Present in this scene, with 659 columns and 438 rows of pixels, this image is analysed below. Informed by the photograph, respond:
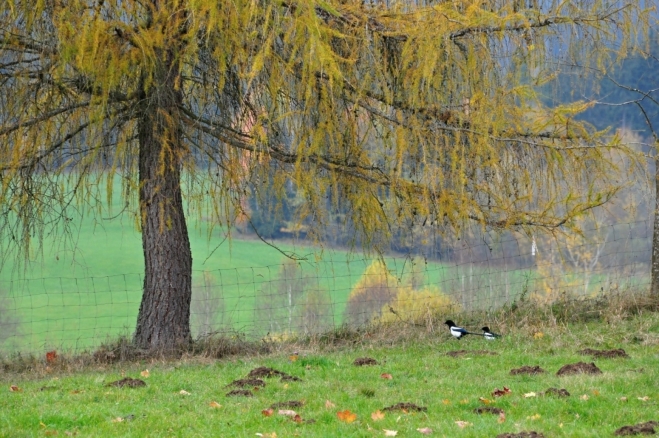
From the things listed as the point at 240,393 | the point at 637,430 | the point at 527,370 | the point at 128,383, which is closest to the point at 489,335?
the point at 527,370

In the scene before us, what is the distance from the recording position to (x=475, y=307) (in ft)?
39.7

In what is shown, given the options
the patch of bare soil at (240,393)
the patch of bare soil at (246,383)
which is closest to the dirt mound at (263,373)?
the patch of bare soil at (246,383)

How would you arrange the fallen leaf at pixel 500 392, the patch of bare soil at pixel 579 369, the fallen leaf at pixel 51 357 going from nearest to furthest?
the fallen leaf at pixel 500 392 < the patch of bare soil at pixel 579 369 < the fallen leaf at pixel 51 357

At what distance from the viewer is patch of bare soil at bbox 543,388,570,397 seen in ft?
21.2

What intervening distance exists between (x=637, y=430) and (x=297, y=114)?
510cm

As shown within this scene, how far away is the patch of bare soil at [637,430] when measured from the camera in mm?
5246

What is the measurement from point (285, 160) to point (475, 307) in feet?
12.7

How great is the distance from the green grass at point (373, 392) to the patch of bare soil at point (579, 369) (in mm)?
115

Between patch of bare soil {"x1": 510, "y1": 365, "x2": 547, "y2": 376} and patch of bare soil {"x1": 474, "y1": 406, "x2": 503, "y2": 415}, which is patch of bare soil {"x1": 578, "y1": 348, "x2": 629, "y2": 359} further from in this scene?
patch of bare soil {"x1": 474, "y1": 406, "x2": 503, "y2": 415}

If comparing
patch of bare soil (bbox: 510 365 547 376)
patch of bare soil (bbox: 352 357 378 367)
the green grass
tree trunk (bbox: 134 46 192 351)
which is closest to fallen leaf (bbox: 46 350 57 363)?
the green grass

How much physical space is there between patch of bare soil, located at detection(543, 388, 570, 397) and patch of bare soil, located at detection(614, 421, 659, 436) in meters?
1.12

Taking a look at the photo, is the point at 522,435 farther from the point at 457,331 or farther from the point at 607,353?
the point at 457,331

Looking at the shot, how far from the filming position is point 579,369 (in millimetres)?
7527

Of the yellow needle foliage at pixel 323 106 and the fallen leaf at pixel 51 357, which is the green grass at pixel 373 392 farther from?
the yellow needle foliage at pixel 323 106
